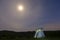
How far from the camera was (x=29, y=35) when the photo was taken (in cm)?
480

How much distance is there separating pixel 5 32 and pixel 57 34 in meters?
1.92

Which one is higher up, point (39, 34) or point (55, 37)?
point (39, 34)

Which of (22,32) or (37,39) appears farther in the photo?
(22,32)

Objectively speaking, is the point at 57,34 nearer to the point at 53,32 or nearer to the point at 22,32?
the point at 53,32

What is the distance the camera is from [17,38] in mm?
4617

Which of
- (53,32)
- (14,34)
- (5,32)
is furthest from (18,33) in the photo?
(53,32)

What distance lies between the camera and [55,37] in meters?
4.66

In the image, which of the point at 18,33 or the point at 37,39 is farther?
the point at 18,33

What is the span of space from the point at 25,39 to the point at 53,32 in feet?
3.46

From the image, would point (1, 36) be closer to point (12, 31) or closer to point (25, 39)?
point (12, 31)

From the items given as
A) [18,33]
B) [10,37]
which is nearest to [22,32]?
[18,33]

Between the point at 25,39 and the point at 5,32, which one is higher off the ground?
the point at 5,32

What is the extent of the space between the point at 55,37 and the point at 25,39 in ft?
3.60

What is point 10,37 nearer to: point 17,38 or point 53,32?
point 17,38
